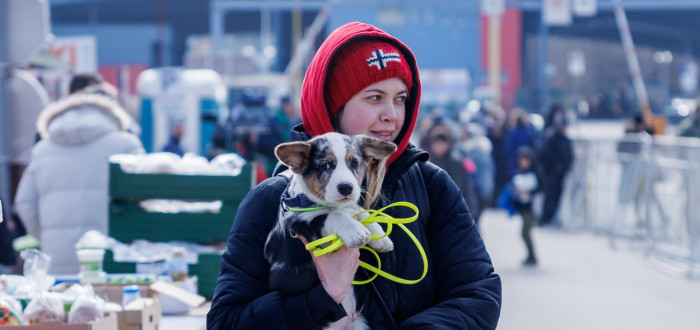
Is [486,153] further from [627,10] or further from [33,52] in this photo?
[627,10]

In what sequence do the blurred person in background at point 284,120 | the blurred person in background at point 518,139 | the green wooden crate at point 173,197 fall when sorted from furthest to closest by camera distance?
the blurred person in background at point 518,139 < the blurred person in background at point 284,120 < the green wooden crate at point 173,197

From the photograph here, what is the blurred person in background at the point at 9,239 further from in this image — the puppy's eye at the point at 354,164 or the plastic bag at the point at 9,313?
the puppy's eye at the point at 354,164

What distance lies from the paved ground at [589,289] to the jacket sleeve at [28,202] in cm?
426

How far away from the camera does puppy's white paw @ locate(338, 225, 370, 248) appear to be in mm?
2697

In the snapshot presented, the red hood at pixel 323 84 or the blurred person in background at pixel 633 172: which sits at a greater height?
the red hood at pixel 323 84

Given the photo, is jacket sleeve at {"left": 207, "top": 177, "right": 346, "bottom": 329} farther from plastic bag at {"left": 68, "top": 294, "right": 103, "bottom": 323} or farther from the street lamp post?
the street lamp post

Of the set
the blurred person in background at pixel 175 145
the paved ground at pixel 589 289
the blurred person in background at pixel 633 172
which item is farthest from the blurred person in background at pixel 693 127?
the blurred person in background at pixel 175 145

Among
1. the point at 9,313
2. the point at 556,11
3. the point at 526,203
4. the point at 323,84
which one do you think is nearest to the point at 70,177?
the point at 9,313

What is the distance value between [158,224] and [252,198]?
3138 mm

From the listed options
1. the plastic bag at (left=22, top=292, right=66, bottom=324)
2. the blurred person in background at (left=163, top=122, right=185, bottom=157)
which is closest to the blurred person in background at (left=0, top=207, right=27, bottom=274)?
the plastic bag at (left=22, top=292, right=66, bottom=324)

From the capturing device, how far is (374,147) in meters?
2.85

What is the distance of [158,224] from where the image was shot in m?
6.04

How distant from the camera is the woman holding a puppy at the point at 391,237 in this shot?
2838 millimetres

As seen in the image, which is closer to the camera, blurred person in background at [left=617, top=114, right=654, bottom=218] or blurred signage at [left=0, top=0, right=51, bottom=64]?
blurred signage at [left=0, top=0, right=51, bottom=64]
